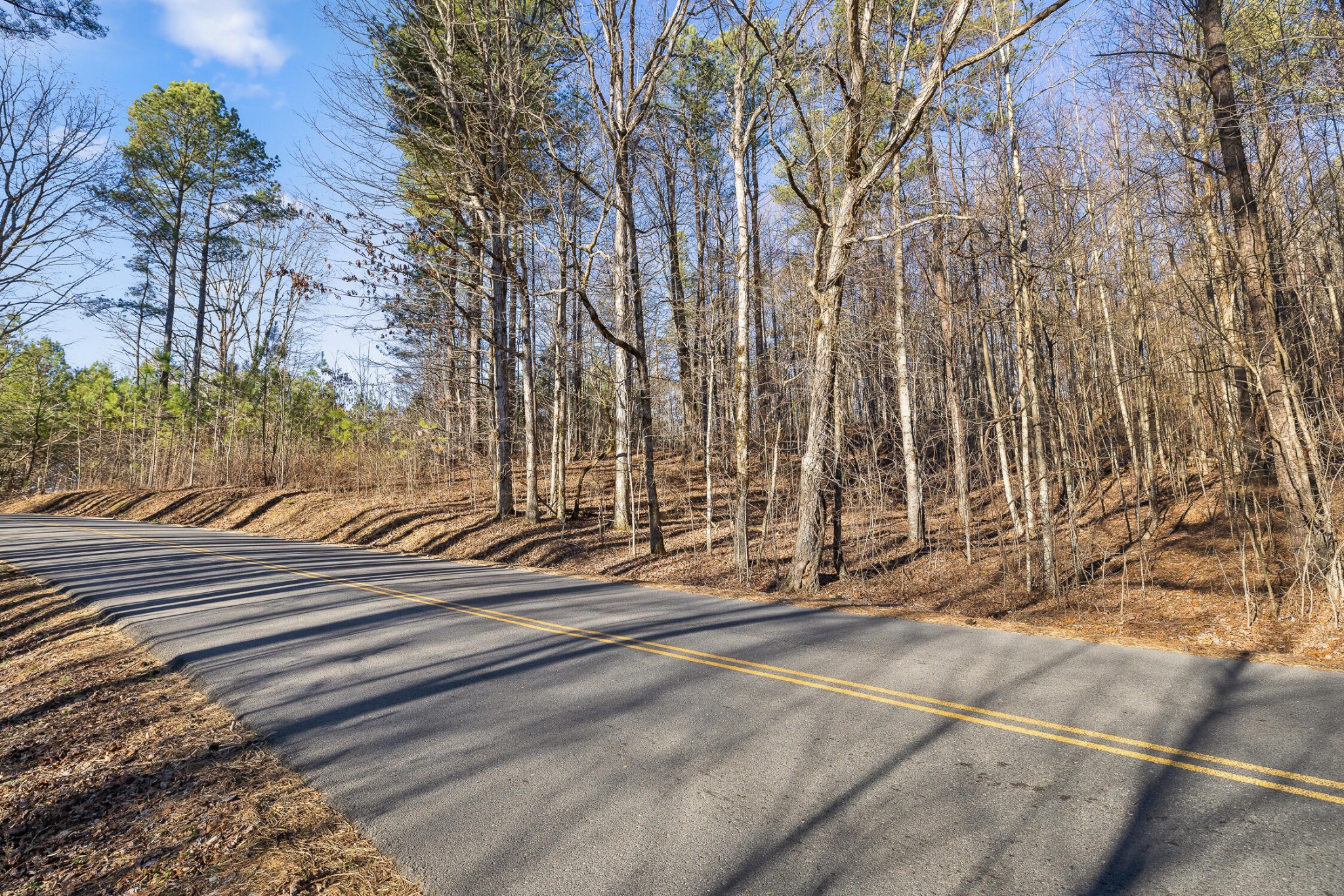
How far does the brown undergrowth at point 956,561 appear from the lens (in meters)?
8.27

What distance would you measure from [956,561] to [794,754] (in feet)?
36.9

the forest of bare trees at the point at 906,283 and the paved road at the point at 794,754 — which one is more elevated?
the forest of bare trees at the point at 906,283

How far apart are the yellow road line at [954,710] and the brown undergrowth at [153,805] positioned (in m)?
3.19

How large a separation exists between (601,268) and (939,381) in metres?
10.5

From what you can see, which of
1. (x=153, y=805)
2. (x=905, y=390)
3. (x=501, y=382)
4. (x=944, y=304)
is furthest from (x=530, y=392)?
(x=153, y=805)

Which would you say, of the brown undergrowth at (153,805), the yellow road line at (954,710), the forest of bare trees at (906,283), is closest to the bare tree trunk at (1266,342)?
the forest of bare trees at (906,283)

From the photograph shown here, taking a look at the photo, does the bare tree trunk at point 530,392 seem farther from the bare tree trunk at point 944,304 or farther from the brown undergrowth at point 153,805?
the brown undergrowth at point 153,805

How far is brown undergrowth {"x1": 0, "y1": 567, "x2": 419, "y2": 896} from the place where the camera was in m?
3.00

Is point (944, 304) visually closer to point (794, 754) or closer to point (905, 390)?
point (905, 390)

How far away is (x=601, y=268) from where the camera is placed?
19750 millimetres

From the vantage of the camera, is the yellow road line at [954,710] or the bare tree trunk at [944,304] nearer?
the yellow road line at [954,710]

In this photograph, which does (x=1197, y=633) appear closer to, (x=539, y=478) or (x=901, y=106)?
(x=901, y=106)

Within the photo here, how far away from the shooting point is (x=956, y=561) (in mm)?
13844

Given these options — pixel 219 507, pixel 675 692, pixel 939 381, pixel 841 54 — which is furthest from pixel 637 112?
pixel 219 507
